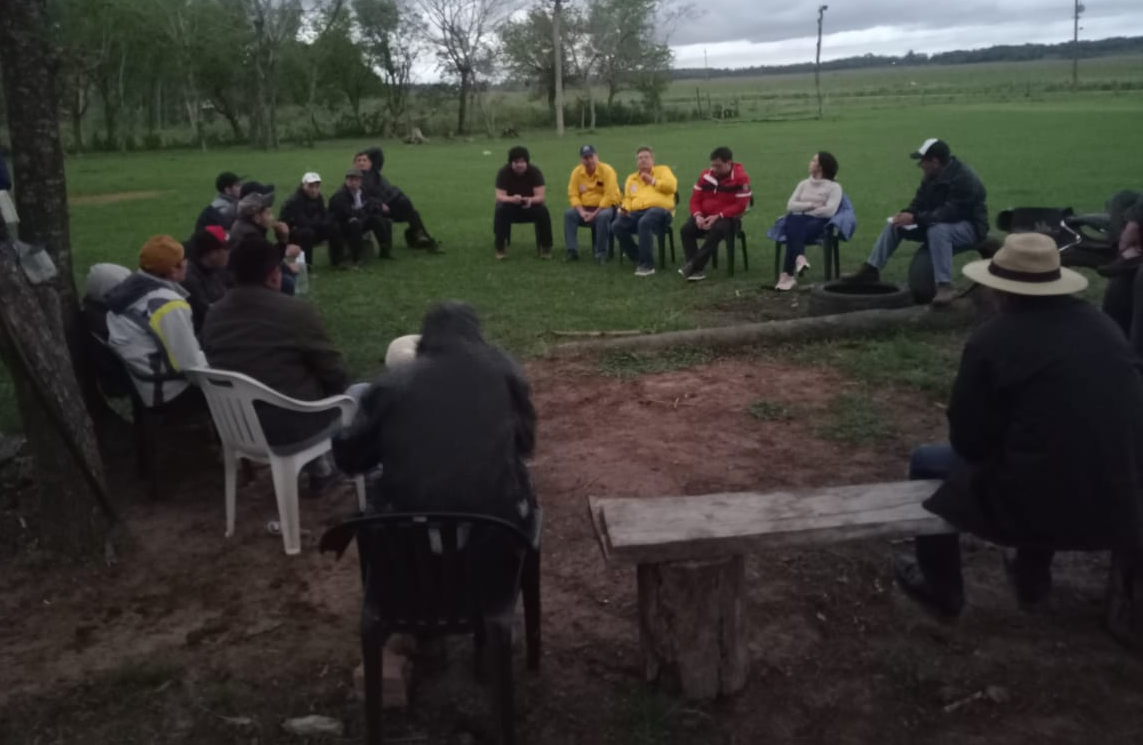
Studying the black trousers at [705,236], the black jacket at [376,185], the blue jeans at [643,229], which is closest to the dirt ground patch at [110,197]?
the black jacket at [376,185]

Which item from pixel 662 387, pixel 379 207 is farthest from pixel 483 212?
pixel 662 387

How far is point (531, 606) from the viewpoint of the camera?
3586 millimetres

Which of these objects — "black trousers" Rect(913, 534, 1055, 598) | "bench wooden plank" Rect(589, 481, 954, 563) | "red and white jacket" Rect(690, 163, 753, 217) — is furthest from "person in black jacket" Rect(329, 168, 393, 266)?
"black trousers" Rect(913, 534, 1055, 598)

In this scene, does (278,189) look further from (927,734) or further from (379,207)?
(927,734)

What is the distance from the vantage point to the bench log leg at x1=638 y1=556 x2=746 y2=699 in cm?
335

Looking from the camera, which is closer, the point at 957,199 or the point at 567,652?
the point at 567,652

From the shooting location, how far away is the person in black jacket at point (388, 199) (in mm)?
12519

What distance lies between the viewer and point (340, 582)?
439 cm

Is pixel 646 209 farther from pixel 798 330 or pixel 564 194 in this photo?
pixel 564 194

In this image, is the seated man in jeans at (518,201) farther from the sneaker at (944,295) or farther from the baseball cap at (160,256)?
the baseball cap at (160,256)

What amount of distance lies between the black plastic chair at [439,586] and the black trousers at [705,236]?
777 cm

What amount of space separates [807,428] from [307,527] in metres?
2.86

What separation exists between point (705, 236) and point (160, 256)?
655 centimetres

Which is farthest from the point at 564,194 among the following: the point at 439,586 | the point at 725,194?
the point at 439,586
